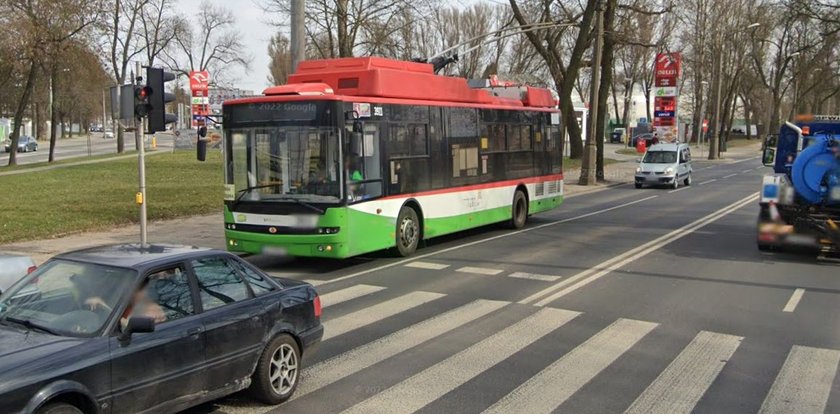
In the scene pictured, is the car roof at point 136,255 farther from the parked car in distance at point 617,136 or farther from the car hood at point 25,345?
the parked car in distance at point 617,136

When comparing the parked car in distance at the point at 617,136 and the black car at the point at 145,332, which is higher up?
the parked car in distance at the point at 617,136

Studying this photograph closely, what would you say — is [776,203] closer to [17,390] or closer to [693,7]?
[17,390]

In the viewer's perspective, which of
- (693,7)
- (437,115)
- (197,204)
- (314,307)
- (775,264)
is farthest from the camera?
(693,7)

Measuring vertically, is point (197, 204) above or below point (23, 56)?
below

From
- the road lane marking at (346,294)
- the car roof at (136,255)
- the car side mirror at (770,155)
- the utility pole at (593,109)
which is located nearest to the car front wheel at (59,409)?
the car roof at (136,255)

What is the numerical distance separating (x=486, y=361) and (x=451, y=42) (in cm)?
6876

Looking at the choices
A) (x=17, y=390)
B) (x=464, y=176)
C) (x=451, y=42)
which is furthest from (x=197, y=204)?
(x=451, y=42)

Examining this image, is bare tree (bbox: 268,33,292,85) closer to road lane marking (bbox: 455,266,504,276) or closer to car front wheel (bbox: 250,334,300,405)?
road lane marking (bbox: 455,266,504,276)

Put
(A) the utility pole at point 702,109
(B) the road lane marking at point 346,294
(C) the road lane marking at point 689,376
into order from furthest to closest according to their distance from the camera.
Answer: (A) the utility pole at point 702,109
(B) the road lane marking at point 346,294
(C) the road lane marking at point 689,376

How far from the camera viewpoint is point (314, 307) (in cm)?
608

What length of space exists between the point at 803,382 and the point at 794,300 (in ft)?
12.4

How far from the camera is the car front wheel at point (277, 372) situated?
543 centimetres

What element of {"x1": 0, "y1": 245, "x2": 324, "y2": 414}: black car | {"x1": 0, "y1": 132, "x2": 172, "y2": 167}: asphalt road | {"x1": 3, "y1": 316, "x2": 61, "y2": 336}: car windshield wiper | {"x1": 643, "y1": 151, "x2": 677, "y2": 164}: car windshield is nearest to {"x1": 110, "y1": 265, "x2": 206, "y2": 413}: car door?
{"x1": 0, "y1": 245, "x2": 324, "y2": 414}: black car

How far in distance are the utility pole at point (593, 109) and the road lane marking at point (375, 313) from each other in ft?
72.2
